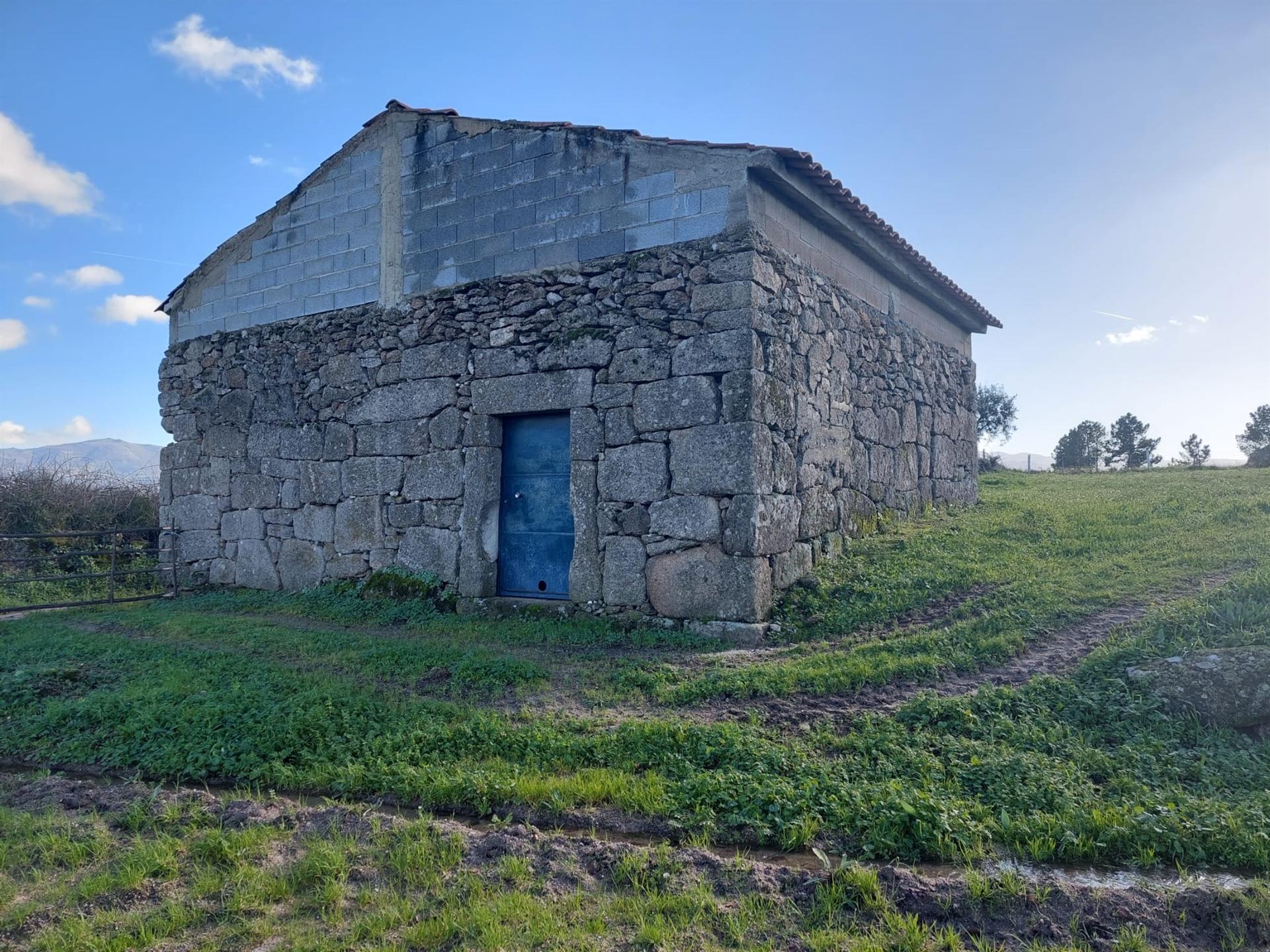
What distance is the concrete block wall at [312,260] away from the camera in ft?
30.9

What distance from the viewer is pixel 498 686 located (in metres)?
5.52

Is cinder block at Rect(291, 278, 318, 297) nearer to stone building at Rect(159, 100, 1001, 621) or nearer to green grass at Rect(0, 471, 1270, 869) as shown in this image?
stone building at Rect(159, 100, 1001, 621)

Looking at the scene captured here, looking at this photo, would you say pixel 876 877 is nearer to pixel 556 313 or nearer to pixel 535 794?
pixel 535 794

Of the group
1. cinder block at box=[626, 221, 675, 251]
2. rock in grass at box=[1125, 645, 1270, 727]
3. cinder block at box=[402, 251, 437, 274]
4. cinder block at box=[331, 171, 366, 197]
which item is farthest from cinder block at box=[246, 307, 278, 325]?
rock in grass at box=[1125, 645, 1270, 727]

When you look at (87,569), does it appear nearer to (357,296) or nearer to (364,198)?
(357,296)

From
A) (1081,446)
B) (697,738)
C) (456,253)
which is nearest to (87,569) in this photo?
(456,253)

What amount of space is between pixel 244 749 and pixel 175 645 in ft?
10.9

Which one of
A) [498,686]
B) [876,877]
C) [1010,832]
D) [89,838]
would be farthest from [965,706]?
[89,838]

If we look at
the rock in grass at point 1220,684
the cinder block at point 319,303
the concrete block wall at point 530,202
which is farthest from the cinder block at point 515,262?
the rock in grass at point 1220,684

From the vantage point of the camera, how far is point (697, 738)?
432cm

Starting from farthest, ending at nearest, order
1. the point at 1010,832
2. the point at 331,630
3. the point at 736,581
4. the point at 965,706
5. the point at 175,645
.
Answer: the point at 331,630
the point at 175,645
the point at 736,581
the point at 965,706
the point at 1010,832

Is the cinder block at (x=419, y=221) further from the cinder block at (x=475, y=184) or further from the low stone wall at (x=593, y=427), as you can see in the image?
the low stone wall at (x=593, y=427)

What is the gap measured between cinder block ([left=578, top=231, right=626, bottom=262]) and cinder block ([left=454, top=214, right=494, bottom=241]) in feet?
4.04

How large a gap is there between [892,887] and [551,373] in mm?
5810
